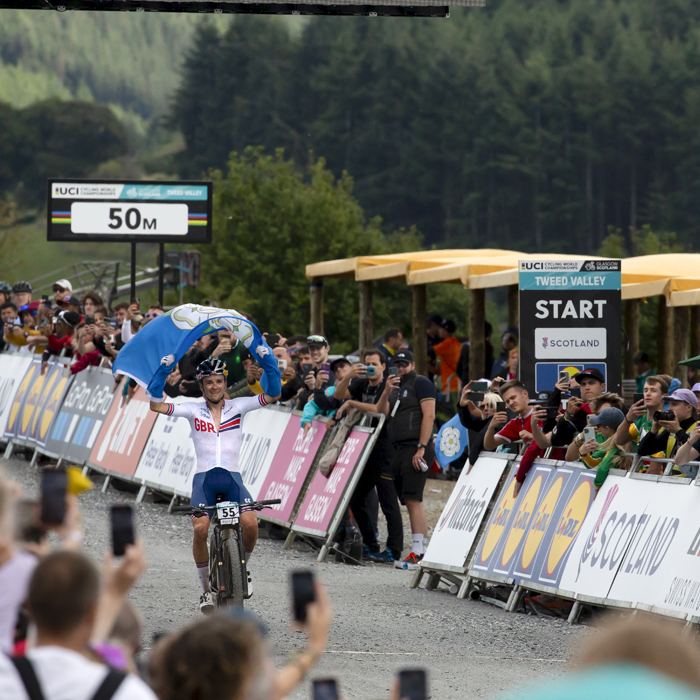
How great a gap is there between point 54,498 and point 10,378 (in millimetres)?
17772

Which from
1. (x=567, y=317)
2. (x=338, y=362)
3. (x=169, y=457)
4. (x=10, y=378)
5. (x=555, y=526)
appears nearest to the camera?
(x=555, y=526)

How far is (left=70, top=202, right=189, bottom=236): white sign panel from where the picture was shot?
2069 cm

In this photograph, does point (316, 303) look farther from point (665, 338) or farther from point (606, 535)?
point (606, 535)

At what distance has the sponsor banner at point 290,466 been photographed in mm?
13891

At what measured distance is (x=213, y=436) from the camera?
9.59 meters

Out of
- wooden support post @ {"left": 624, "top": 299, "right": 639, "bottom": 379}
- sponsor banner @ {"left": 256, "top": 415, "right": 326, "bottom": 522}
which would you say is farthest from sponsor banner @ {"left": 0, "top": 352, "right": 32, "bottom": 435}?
wooden support post @ {"left": 624, "top": 299, "right": 639, "bottom": 379}

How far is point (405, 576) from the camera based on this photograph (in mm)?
12352

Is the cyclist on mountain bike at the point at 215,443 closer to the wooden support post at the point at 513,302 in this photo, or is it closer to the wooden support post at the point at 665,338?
the wooden support post at the point at 665,338

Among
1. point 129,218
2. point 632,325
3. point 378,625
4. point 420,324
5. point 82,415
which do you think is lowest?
point 378,625

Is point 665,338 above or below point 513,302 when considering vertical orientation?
below

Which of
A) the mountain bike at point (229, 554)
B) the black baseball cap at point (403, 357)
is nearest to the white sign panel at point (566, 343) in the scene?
the black baseball cap at point (403, 357)

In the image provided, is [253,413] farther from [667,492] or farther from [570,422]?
[667,492]

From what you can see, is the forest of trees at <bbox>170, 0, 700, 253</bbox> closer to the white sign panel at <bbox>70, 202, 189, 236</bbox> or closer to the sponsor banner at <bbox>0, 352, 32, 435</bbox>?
the white sign panel at <bbox>70, 202, 189, 236</bbox>

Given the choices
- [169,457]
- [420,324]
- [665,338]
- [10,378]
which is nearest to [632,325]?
[665,338]
